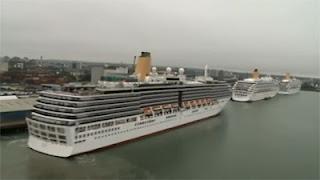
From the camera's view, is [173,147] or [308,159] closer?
[308,159]

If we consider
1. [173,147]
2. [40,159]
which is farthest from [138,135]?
[40,159]

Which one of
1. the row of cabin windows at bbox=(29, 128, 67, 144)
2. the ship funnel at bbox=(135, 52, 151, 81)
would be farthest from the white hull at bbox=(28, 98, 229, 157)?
the ship funnel at bbox=(135, 52, 151, 81)

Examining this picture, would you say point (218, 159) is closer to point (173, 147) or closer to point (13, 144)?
point (173, 147)

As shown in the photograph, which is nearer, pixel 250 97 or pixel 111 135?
pixel 111 135

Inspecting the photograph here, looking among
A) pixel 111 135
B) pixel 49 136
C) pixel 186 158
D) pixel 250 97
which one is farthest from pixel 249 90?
pixel 49 136

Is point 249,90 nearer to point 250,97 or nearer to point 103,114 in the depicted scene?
point 250,97

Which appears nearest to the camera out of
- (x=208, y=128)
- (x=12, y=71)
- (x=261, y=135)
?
(x=261, y=135)
